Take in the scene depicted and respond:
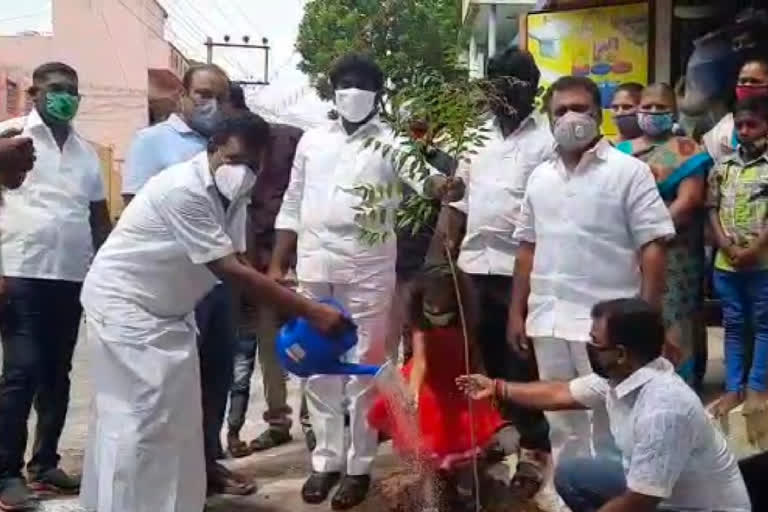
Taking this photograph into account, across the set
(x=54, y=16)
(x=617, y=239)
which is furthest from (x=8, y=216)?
(x=54, y=16)

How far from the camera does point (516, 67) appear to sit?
195 inches

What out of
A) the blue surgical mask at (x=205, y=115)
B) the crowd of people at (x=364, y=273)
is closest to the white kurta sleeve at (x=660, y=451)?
the crowd of people at (x=364, y=273)

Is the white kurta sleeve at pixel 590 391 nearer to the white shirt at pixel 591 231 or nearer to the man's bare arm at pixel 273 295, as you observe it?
the white shirt at pixel 591 231

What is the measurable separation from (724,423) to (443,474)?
4.15ft

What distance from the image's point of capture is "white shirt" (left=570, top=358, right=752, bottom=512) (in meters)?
3.27

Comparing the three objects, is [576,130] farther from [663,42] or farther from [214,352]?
[663,42]

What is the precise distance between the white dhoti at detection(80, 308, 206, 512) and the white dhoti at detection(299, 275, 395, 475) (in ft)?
2.69

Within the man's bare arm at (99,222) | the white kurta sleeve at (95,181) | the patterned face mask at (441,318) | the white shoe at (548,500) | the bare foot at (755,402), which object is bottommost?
the white shoe at (548,500)

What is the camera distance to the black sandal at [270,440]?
5.90 m

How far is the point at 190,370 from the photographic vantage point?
4262 millimetres

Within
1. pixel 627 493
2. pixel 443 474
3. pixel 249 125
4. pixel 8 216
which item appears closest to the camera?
pixel 627 493

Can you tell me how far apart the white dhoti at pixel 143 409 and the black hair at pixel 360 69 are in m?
1.31

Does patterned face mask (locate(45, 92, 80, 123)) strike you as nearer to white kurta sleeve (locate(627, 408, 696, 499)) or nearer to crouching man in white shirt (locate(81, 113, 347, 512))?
crouching man in white shirt (locate(81, 113, 347, 512))

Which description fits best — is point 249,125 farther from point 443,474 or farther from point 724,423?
point 724,423
